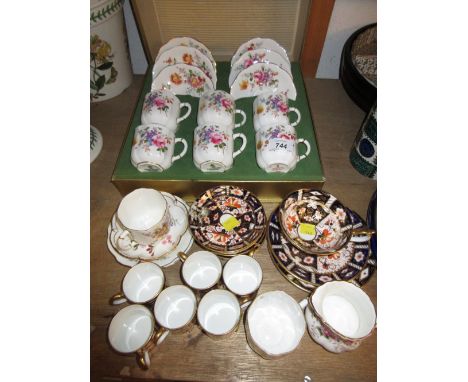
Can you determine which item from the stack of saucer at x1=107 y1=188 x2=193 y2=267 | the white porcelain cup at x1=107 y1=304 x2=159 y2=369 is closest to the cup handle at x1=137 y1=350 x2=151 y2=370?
the white porcelain cup at x1=107 y1=304 x2=159 y2=369

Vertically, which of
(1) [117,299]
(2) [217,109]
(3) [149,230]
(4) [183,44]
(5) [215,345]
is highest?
(4) [183,44]

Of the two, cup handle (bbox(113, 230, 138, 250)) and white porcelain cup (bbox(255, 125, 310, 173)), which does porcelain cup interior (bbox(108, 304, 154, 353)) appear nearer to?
cup handle (bbox(113, 230, 138, 250))

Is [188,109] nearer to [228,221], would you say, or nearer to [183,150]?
[183,150]

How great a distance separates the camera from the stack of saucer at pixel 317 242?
84 centimetres

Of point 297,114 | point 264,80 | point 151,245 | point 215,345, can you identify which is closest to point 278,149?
point 297,114

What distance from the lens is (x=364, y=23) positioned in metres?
1.28

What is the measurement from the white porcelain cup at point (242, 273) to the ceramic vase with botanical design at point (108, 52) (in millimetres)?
921

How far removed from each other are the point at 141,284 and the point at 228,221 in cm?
32

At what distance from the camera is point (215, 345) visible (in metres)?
0.80

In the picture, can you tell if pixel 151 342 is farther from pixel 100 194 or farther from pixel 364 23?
pixel 364 23

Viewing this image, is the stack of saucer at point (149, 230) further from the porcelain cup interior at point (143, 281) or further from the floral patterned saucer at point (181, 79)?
the floral patterned saucer at point (181, 79)

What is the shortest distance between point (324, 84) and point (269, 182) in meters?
0.70

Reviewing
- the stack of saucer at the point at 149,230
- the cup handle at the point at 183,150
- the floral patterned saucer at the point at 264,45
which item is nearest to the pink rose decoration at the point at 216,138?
the cup handle at the point at 183,150

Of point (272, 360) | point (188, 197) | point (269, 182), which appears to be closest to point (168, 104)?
point (188, 197)
